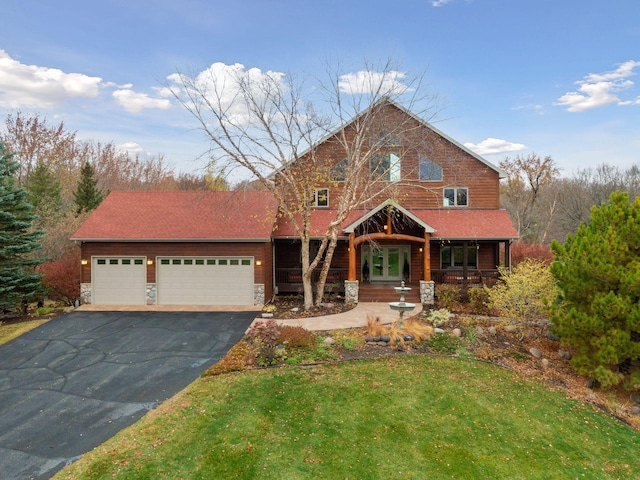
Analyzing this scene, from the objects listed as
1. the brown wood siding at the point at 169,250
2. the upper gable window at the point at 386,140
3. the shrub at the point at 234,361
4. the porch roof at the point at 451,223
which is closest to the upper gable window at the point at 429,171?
the porch roof at the point at 451,223

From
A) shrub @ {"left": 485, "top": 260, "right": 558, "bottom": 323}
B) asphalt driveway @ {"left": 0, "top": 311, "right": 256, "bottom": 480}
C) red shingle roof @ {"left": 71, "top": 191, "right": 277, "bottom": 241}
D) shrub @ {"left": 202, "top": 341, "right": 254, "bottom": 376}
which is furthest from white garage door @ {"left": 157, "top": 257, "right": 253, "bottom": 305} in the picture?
shrub @ {"left": 485, "top": 260, "right": 558, "bottom": 323}

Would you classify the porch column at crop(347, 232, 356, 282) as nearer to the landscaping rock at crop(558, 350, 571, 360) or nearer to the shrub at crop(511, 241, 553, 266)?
the landscaping rock at crop(558, 350, 571, 360)

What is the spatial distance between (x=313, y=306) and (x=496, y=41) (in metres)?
15.2

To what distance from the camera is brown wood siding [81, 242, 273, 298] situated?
1526 cm

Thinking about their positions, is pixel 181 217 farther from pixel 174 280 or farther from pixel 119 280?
pixel 119 280

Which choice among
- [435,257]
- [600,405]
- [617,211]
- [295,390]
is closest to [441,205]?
[435,257]

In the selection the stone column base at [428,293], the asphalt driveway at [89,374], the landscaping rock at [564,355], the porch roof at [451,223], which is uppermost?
the porch roof at [451,223]

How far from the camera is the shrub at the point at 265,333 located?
32.3 feet

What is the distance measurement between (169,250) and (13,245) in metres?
5.46

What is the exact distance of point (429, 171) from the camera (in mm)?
18297

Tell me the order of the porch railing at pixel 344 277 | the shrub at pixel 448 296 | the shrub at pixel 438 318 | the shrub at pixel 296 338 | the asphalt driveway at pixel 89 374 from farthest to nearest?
1. the porch railing at pixel 344 277
2. the shrub at pixel 448 296
3. the shrub at pixel 438 318
4. the shrub at pixel 296 338
5. the asphalt driveway at pixel 89 374

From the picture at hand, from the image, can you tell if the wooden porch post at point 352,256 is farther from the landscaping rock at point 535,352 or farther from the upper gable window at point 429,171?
the landscaping rock at point 535,352

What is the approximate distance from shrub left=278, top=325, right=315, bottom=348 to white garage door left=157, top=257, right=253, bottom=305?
5.56 metres

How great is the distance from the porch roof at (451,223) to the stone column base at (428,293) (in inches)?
86.4
